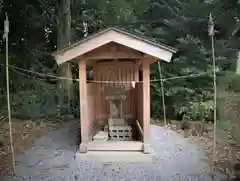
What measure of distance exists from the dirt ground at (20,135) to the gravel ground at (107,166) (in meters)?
0.21

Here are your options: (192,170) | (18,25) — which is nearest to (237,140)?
(192,170)

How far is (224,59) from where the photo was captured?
671cm

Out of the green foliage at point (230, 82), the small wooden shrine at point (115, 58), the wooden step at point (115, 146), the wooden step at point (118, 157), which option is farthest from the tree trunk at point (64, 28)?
the green foliage at point (230, 82)

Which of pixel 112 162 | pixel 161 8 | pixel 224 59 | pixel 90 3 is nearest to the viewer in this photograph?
pixel 112 162

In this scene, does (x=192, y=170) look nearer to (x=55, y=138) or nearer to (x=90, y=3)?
(x=55, y=138)

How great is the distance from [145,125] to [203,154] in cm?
122

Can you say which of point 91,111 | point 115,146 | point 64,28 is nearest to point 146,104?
point 115,146

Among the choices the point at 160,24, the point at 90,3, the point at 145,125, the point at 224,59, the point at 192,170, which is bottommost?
the point at 192,170

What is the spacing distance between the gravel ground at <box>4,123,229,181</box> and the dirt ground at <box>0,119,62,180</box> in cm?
21

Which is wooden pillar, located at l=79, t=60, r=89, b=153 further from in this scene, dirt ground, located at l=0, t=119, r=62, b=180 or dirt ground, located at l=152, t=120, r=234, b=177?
dirt ground, located at l=152, t=120, r=234, b=177

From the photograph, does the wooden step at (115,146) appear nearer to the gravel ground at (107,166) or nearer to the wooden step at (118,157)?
the wooden step at (118,157)

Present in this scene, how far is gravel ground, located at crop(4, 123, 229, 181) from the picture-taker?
3523 mm

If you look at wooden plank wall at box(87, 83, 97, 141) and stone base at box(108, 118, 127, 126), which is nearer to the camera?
wooden plank wall at box(87, 83, 97, 141)

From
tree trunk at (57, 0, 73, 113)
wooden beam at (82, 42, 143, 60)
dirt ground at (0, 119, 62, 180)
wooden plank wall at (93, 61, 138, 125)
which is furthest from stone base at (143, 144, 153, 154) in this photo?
tree trunk at (57, 0, 73, 113)
